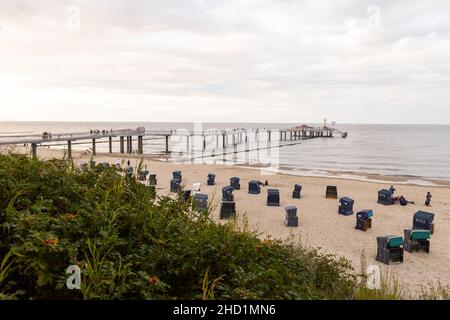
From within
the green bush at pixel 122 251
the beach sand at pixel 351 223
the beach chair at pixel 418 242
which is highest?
the green bush at pixel 122 251

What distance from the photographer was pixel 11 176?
4.30 m

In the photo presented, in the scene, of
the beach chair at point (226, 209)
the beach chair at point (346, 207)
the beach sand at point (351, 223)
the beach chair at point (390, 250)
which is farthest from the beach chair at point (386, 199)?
the beach chair at point (226, 209)

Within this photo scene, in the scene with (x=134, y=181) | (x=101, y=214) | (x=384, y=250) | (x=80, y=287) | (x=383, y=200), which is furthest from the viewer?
(x=383, y=200)

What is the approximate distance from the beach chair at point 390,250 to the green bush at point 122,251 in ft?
18.7

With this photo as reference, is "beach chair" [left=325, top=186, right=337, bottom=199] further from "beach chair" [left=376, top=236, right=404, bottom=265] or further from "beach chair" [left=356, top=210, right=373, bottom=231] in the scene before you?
"beach chair" [left=376, top=236, right=404, bottom=265]

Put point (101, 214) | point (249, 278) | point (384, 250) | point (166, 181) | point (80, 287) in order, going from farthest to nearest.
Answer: point (166, 181) < point (384, 250) < point (101, 214) < point (249, 278) < point (80, 287)

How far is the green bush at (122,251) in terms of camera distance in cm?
285

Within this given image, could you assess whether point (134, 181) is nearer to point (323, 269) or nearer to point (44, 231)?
point (44, 231)

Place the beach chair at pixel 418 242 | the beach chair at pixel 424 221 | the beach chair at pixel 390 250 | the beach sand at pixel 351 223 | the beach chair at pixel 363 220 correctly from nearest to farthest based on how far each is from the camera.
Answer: the beach sand at pixel 351 223, the beach chair at pixel 390 250, the beach chair at pixel 418 242, the beach chair at pixel 424 221, the beach chair at pixel 363 220

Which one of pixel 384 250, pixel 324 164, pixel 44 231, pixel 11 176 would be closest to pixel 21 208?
pixel 11 176

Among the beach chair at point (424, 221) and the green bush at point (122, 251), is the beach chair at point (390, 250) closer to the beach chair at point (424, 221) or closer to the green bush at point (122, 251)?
the beach chair at point (424, 221)

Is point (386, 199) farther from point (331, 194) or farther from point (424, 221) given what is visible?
point (424, 221)

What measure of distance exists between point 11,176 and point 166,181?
2002cm

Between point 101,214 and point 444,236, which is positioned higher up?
point 101,214
